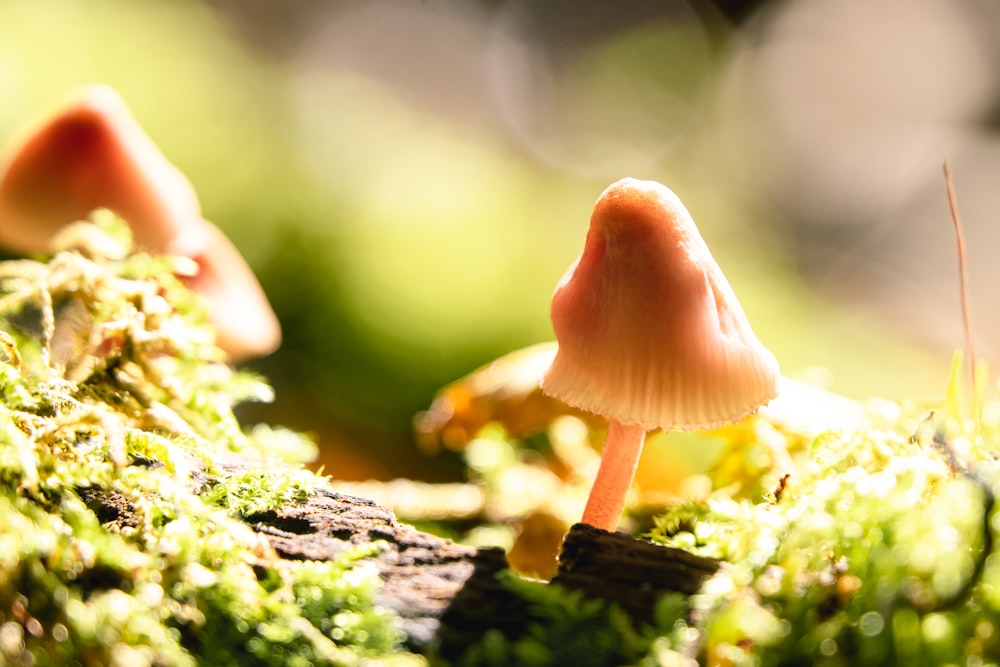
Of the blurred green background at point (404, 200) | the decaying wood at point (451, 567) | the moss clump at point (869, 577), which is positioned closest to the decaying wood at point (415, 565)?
the decaying wood at point (451, 567)

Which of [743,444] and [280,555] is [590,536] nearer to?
[280,555]

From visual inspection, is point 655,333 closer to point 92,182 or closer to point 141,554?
point 141,554

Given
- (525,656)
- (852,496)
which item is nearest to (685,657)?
(525,656)

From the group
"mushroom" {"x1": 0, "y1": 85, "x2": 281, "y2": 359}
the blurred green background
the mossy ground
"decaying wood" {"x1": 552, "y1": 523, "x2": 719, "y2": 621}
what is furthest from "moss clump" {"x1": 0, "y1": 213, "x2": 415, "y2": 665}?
the blurred green background

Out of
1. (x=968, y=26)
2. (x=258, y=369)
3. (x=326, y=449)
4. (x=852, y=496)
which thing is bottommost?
(x=852, y=496)

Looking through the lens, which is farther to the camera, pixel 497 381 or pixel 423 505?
pixel 423 505

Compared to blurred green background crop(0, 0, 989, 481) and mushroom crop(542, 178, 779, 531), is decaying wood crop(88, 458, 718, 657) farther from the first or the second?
blurred green background crop(0, 0, 989, 481)

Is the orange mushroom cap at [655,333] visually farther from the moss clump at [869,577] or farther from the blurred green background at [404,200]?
the blurred green background at [404,200]
